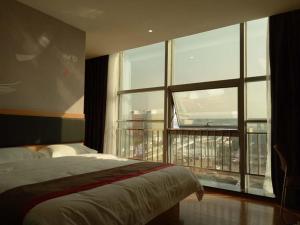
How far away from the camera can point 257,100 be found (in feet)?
12.0

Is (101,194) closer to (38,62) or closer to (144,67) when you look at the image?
(38,62)

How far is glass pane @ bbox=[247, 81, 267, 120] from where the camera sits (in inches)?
141

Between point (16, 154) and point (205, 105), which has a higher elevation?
point (205, 105)

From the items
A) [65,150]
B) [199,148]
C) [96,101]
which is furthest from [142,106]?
[65,150]

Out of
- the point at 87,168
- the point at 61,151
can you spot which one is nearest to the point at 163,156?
the point at 61,151

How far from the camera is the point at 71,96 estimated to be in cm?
386

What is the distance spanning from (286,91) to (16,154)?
3.60m

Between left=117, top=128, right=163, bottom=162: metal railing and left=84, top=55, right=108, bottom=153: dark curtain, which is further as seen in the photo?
left=84, top=55, right=108, bottom=153: dark curtain

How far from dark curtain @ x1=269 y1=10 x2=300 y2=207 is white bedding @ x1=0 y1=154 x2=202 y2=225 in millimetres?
1374

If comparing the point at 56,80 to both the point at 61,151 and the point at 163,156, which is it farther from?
the point at 163,156

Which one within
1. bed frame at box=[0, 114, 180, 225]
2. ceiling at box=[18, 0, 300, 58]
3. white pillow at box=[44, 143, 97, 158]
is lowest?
white pillow at box=[44, 143, 97, 158]

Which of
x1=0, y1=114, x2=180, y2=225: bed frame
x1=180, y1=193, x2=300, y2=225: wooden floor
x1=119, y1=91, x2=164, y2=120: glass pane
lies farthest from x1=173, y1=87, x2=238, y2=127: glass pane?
x1=0, y1=114, x2=180, y2=225: bed frame

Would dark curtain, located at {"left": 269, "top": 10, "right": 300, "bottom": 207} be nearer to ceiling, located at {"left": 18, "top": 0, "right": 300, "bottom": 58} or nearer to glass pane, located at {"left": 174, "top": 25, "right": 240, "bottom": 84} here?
ceiling, located at {"left": 18, "top": 0, "right": 300, "bottom": 58}

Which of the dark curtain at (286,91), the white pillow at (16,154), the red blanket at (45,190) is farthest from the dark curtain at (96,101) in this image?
the dark curtain at (286,91)
